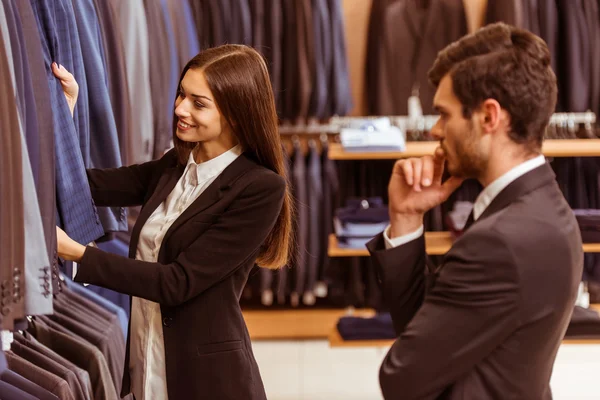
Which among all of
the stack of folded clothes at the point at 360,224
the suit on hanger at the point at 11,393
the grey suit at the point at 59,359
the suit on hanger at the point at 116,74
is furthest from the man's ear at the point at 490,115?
the stack of folded clothes at the point at 360,224

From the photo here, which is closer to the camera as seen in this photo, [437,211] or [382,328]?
[382,328]

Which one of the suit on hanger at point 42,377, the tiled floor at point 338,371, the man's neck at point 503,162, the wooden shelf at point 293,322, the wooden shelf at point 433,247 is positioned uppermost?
the man's neck at point 503,162

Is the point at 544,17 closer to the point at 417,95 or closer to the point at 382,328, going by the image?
the point at 417,95

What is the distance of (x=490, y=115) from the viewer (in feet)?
5.05

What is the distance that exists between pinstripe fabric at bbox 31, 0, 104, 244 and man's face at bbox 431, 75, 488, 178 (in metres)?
1.01

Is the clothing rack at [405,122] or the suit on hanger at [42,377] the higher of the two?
the clothing rack at [405,122]

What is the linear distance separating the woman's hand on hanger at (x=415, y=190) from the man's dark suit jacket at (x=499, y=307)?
0.18 m

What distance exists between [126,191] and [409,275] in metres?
1.03

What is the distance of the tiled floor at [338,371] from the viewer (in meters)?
4.38

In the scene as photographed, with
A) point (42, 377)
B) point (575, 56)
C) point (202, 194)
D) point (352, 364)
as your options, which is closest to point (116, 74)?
point (202, 194)

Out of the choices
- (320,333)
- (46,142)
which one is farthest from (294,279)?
(46,142)

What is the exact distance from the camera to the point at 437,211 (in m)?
4.93

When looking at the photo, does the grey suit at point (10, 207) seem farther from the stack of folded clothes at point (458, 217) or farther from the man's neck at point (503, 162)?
the stack of folded clothes at point (458, 217)

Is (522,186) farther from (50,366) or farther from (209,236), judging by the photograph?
(50,366)
